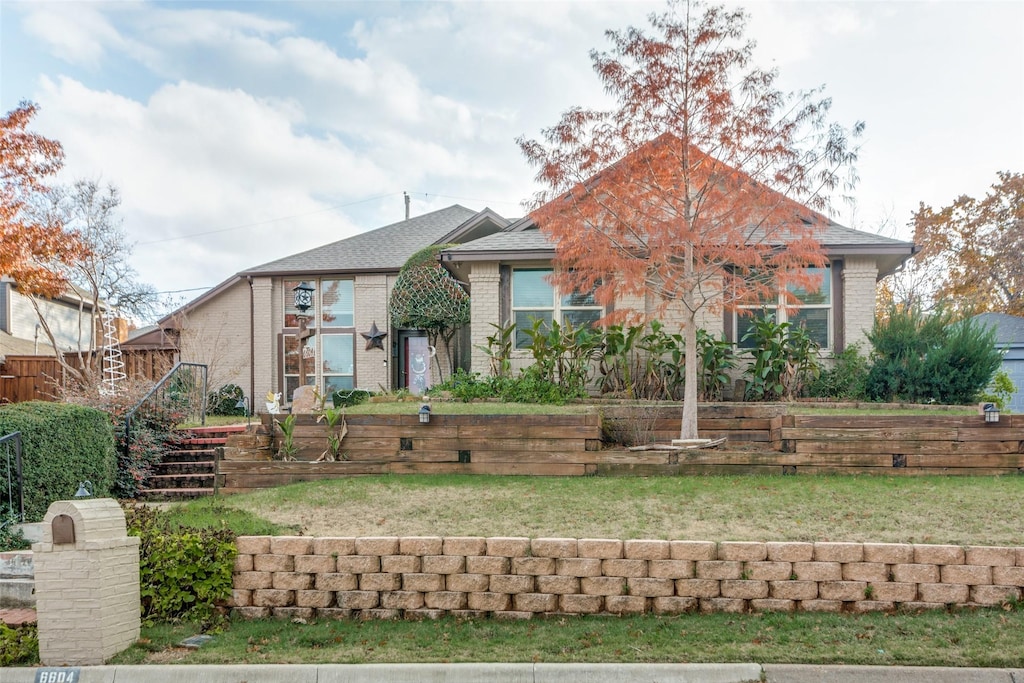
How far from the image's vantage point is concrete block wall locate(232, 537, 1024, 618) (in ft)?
15.4

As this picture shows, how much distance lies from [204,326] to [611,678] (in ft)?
57.2

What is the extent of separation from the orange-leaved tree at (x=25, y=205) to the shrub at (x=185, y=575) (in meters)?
11.4

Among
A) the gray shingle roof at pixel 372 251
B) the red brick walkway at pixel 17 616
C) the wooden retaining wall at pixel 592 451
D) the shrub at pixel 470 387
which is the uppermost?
the gray shingle roof at pixel 372 251

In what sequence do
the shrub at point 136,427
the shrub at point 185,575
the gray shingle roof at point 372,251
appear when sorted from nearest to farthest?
the shrub at point 185,575, the shrub at point 136,427, the gray shingle roof at point 372,251

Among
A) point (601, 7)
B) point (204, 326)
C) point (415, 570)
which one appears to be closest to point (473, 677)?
point (415, 570)

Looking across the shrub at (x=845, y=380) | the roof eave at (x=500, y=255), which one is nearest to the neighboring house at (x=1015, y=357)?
the shrub at (x=845, y=380)

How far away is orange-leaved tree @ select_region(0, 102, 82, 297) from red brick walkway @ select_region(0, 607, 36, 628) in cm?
1048

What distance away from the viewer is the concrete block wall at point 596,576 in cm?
470

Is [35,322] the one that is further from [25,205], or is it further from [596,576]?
[596,576]

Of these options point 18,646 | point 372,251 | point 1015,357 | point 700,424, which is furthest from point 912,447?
point 372,251

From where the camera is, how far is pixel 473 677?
3961mm

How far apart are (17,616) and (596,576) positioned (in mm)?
4559

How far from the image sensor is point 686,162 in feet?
28.8

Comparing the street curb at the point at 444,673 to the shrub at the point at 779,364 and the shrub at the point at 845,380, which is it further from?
the shrub at the point at 845,380
